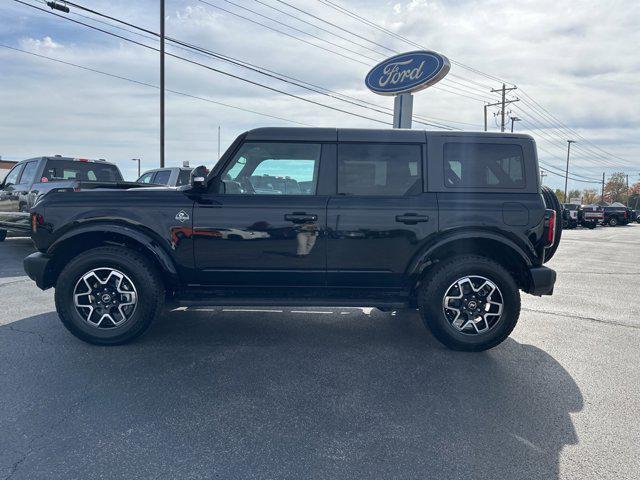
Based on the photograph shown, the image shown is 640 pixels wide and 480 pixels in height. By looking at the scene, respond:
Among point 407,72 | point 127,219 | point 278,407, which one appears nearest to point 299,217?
point 127,219

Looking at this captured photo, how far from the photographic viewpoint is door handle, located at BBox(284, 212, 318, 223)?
155 inches

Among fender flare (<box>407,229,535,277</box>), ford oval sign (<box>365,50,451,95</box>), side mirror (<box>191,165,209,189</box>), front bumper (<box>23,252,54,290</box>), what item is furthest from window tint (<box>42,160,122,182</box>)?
ford oval sign (<box>365,50,451,95</box>)

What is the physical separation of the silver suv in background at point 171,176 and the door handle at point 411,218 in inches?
305

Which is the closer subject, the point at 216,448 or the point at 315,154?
the point at 216,448

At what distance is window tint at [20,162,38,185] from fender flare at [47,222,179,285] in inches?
265

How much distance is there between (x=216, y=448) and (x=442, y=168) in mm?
3032

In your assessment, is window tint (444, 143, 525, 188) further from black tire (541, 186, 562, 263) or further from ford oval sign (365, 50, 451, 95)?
ford oval sign (365, 50, 451, 95)

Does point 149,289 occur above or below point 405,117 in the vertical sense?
below

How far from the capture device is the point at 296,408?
2.94 m

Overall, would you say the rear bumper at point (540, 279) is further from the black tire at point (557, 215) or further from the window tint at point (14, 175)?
the window tint at point (14, 175)

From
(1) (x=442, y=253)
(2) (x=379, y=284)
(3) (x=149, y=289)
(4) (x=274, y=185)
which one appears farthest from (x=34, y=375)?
(1) (x=442, y=253)

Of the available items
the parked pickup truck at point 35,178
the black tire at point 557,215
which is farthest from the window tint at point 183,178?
the black tire at point 557,215

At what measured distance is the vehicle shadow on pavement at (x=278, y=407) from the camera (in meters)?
2.34

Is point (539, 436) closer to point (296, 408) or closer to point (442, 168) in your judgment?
point (296, 408)
